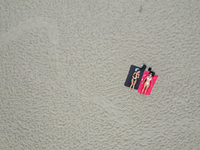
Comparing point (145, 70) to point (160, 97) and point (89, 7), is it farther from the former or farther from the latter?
point (89, 7)

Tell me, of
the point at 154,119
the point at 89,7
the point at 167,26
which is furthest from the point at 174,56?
the point at 89,7

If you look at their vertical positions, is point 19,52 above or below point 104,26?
below

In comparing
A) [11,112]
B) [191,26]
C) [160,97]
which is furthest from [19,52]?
[191,26]

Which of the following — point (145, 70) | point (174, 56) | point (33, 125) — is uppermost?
point (174, 56)

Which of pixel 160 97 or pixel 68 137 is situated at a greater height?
pixel 160 97

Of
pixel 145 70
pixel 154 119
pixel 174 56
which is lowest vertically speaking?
pixel 154 119

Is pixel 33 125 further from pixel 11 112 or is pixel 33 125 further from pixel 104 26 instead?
pixel 104 26
